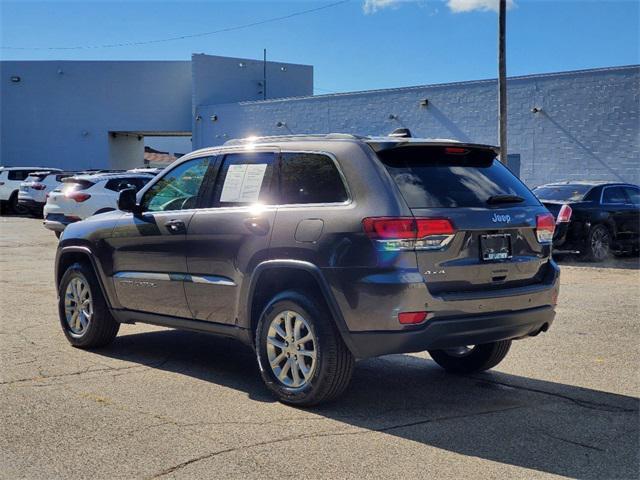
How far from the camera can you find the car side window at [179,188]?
21.9ft

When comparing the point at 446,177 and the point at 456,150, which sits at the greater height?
the point at 456,150

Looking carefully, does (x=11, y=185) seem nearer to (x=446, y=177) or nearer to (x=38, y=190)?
(x=38, y=190)

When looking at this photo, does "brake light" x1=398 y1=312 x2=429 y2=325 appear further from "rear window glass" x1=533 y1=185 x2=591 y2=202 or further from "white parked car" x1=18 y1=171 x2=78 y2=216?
"white parked car" x1=18 y1=171 x2=78 y2=216

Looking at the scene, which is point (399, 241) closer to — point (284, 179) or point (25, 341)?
point (284, 179)

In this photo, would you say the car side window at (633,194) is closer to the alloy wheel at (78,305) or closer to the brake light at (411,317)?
the alloy wheel at (78,305)

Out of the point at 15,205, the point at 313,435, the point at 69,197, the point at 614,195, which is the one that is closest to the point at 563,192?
the point at 614,195

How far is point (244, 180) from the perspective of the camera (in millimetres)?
6277

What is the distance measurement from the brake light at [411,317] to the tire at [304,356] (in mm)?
514

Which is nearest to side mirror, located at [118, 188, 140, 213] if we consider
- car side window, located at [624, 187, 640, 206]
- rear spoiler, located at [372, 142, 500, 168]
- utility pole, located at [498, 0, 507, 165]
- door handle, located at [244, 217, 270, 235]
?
door handle, located at [244, 217, 270, 235]

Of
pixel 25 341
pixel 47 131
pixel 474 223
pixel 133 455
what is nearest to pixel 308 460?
pixel 133 455

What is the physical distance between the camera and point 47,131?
154ft

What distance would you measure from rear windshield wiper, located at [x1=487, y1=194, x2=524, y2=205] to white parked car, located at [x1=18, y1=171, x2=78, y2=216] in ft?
76.2

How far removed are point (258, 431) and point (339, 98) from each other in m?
27.7

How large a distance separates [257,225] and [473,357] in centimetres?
210
